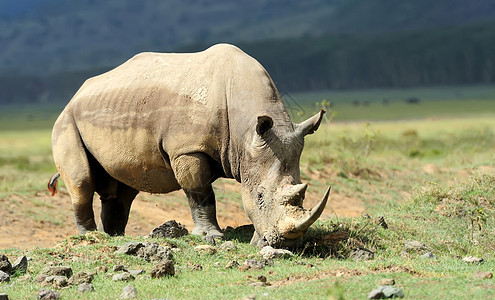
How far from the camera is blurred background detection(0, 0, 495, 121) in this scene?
117062 mm

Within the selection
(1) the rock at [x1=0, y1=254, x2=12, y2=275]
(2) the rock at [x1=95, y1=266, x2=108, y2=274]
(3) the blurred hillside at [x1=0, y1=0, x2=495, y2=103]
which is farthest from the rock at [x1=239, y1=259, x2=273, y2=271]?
(3) the blurred hillside at [x1=0, y1=0, x2=495, y2=103]

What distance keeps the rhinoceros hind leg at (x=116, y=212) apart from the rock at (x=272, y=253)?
400 cm

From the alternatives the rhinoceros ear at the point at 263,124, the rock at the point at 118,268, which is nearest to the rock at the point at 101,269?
the rock at the point at 118,268

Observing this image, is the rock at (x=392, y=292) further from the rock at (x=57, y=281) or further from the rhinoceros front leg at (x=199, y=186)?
the rhinoceros front leg at (x=199, y=186)

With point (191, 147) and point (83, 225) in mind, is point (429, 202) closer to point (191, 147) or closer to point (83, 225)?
point (191, 147)

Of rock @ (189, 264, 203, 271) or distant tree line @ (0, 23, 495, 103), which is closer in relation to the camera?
rock @ (189, 264, 203, 271)

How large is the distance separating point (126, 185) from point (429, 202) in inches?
179

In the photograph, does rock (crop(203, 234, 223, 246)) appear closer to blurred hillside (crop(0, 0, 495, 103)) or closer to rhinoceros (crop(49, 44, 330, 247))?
rhinoceros (crop(49, 44, 330, 247))

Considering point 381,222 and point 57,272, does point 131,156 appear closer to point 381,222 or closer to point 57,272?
point 57,272

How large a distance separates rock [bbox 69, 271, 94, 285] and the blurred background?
57.1 metres

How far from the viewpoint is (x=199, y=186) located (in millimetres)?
10320

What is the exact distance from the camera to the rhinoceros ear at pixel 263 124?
933 cm

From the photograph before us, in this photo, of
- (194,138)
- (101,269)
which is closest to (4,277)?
(101,269)

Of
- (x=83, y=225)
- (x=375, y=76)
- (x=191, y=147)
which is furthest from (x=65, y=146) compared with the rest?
(x=375, y=76)
